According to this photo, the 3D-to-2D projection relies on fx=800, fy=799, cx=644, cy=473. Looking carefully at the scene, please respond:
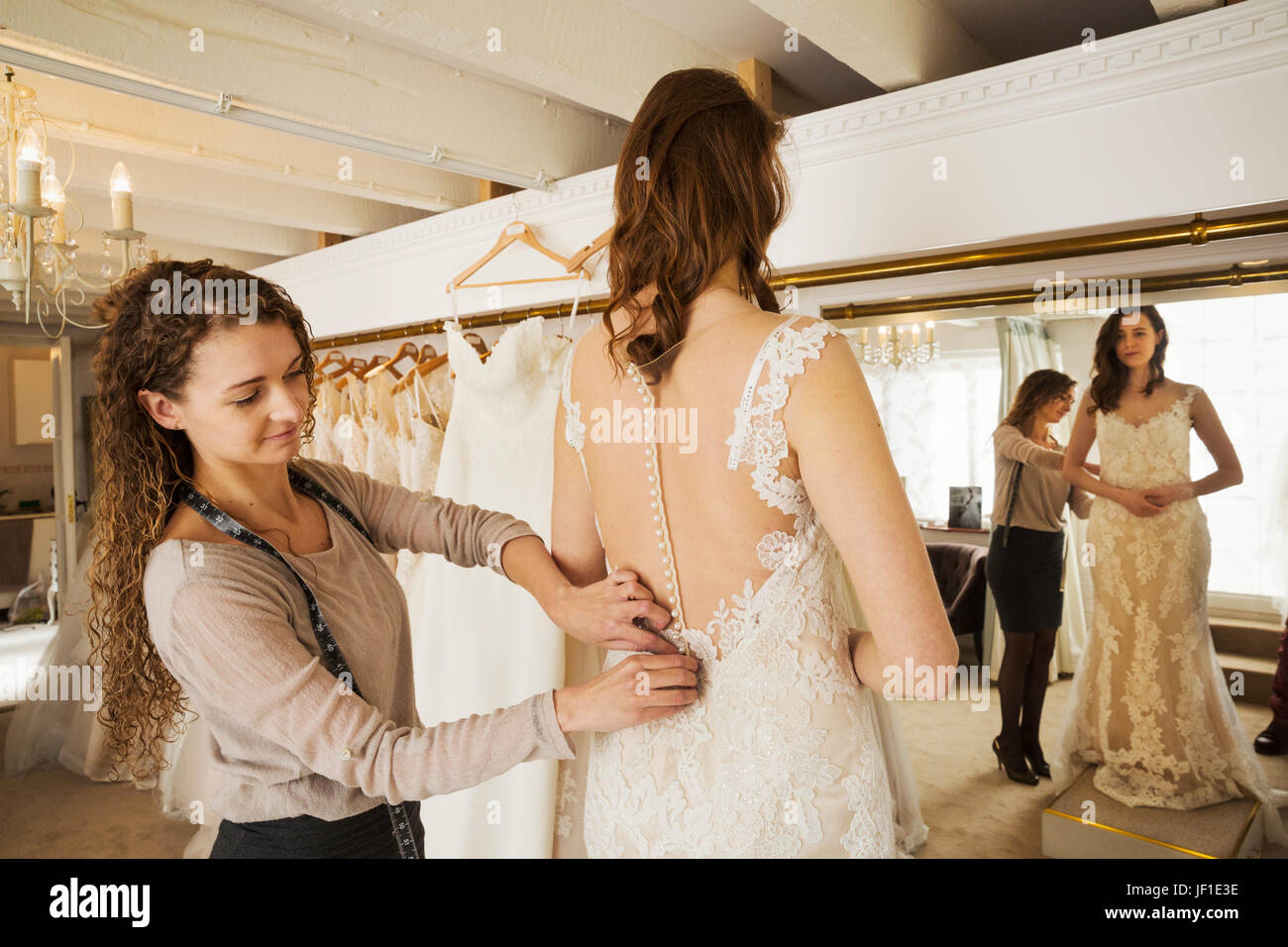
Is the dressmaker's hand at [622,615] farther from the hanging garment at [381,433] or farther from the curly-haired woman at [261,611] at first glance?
the hanging garment at [381,433]

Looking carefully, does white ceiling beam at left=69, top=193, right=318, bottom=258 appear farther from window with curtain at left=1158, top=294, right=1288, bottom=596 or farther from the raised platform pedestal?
the raised platform pedestal

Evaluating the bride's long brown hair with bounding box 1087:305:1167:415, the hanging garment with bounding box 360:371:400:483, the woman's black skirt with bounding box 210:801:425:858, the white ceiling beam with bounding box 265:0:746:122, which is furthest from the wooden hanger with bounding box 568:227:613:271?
the woman's black skirt with bounding box 210:801:425:858

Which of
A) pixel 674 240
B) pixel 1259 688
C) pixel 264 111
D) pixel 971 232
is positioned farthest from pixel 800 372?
pixel 264 111

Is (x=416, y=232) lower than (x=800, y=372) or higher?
higher

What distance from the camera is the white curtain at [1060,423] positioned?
1525 millimetres

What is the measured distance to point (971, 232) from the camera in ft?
5.16

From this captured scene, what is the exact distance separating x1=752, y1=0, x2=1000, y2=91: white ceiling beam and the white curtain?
558 mm

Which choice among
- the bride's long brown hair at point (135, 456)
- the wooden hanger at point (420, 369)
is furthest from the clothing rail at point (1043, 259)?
the wooden hanger at point (420, 369)

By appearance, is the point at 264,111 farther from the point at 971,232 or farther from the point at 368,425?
the point at 971,232

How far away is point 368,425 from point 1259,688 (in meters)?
2.38

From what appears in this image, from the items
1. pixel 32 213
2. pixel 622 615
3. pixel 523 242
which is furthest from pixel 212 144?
pixel 622 615

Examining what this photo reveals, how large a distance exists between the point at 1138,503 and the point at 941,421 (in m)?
0.39

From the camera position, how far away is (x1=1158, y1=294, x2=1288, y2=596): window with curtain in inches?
52.4

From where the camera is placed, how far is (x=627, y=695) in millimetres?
952
